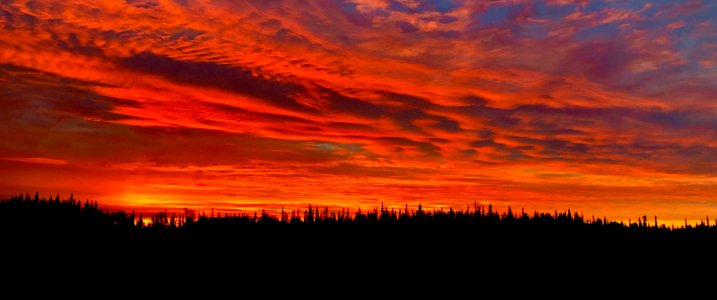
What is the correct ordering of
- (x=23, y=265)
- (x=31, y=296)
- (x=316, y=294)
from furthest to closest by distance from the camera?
1. (x=316, y=294)
2. (x=23, y=265)
3. (x=31, y=296)

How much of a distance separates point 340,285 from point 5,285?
9307 cm

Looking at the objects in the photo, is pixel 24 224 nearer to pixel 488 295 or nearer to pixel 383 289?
pixel 383 289

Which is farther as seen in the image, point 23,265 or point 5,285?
point 23,265

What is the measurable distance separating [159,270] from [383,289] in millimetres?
70648

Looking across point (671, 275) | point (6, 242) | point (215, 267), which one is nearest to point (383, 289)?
point (215, 267)

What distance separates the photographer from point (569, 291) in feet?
618

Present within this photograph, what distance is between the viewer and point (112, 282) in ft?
541

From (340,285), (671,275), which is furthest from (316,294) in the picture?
(671,275)

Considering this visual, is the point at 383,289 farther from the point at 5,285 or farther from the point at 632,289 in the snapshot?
the point at 5,285

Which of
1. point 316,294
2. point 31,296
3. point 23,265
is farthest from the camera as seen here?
point 316,294

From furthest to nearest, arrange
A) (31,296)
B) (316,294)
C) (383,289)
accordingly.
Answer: (383,289)
(316,294)
(31,296)

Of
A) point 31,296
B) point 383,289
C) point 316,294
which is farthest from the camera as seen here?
point 383,289

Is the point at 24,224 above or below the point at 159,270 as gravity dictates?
above

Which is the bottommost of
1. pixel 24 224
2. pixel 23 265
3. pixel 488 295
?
pixel 488 295
